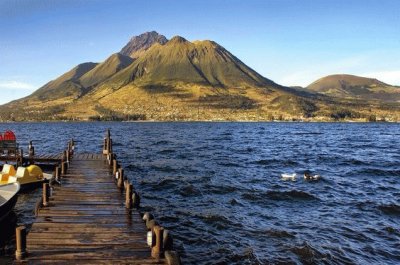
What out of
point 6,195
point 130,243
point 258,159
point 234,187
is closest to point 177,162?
point 258,159

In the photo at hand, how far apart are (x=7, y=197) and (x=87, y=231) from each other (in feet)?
30.7

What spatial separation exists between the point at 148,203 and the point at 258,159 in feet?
100

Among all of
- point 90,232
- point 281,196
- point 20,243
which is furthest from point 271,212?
point 20,243

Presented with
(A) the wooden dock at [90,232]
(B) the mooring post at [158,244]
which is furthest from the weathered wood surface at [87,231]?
(B) the mooring post at [158,244]

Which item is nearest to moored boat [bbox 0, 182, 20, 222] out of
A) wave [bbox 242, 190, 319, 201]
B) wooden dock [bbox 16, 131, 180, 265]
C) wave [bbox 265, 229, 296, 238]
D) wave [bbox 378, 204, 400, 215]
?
wooden dock [bbox 16, 131, 180, 265]

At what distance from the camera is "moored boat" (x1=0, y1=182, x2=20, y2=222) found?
66.4ft

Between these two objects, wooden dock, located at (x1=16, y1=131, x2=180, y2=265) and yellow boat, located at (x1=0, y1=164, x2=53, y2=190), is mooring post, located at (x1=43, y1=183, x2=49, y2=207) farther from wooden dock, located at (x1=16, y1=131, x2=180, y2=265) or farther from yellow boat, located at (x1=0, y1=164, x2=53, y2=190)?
yellow boat, located at (x1=0, y1=164, x2=53, y2=190)

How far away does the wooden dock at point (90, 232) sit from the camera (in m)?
12.0

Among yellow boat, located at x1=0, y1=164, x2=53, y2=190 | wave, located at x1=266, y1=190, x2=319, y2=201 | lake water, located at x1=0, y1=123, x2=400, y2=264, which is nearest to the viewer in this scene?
lake water, located at x1=0, y1=123, x2=400, y2=264

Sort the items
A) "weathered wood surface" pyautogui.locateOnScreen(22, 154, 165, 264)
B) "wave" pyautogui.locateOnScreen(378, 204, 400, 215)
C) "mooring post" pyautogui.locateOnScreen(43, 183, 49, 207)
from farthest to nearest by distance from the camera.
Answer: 1. "wave" pyautogui.locateOnScreen(378, 204, 400, 215)
2. "mooring post" pyautogui.locateOnScreen(43, 183, 49, 207)
3. "weathered wood surface" pyautogui.locateOnScreen(22, 154, 165, 264)

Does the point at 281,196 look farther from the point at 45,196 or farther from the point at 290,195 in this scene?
the point at 45,196

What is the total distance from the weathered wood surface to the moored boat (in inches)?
94.7

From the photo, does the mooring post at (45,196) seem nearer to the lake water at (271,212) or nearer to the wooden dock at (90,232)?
the wooden dock at (90,232)

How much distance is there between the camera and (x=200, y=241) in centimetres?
2038
